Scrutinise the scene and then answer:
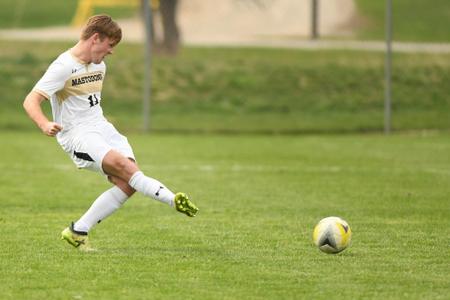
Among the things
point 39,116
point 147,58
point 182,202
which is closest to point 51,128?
point 39,116

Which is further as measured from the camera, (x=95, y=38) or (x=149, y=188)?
(x=95, y=38)

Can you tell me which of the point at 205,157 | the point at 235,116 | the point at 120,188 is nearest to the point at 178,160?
the point at 205,157

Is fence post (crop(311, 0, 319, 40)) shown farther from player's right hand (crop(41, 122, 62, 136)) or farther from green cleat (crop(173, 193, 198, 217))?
player's right hand (crop(41, 122, 62, 136))

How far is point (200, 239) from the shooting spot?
9984 mm

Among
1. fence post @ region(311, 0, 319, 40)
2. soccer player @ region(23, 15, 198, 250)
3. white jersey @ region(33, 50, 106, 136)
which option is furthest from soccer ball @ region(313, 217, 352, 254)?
fence post @ region(311, 0, 319, 40)

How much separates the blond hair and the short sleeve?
335 mm

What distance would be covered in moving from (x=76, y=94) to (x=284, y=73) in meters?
17.3

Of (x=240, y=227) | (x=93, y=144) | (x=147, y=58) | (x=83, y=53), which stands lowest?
(x=93, y=144)

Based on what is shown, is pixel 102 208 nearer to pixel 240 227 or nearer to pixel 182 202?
pixel 182 202

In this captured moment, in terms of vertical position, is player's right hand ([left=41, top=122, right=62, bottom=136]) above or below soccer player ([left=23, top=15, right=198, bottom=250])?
below

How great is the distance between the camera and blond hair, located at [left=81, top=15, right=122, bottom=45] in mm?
9062

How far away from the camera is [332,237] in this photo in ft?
29.1

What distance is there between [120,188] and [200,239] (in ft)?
3.41

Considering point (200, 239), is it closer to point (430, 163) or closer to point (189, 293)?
point (189, 293)
